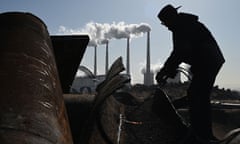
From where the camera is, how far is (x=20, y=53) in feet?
6.93

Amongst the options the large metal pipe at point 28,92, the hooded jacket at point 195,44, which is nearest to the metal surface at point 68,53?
the hooded jacket at point 195,44

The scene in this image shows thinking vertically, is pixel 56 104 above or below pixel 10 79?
below

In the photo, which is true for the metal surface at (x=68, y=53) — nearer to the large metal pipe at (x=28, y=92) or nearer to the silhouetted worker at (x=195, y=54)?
the silhouetted worker at (x=195, y=54)

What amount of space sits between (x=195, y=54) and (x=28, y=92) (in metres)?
2.78

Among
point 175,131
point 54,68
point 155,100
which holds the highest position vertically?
point 54,68

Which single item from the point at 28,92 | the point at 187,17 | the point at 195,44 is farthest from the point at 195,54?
the point at 28,92

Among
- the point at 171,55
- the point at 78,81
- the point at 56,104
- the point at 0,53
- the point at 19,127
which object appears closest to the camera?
the point at 19,127

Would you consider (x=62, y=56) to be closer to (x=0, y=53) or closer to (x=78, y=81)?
(x=0, y=53)

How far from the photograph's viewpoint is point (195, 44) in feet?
13.6

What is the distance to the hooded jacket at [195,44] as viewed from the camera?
13.4ft

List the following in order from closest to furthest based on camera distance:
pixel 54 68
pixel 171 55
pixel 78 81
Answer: pixel 54 68 < pixel 171 55 < pixel 78 81

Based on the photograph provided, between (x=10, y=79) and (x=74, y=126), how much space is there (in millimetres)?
2381

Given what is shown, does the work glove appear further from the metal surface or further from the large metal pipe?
the large metal pipe

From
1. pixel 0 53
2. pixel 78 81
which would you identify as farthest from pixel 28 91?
pixel 78 81
